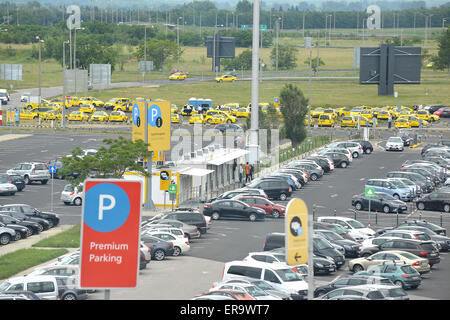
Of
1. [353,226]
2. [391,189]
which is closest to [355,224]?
[353,226]

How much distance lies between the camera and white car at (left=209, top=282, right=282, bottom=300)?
21.3 metres

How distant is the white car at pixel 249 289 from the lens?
70.0 feet

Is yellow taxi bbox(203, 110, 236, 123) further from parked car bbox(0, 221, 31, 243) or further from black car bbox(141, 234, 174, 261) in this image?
black car bbox(141, 234, 174, 261)

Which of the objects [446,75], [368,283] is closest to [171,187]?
[368,283]

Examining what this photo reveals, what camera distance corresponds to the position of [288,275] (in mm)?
25266

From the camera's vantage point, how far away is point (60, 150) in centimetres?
6681

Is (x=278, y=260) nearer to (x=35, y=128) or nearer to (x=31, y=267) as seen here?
(x=31, y=267)

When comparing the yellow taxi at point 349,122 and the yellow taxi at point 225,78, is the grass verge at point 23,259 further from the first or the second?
the yellow taxi at point 225,78

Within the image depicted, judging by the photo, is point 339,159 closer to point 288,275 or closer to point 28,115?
point 288,275

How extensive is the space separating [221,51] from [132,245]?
108478mm

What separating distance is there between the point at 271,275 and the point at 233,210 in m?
16.6

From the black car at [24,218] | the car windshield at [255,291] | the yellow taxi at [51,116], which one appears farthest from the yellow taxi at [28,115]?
the car windshield at [255,291]

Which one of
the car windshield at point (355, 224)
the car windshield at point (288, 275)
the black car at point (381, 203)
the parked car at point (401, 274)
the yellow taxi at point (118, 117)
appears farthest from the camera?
the yellow taxi at point (118, 117)

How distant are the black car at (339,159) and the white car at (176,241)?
94.6 ft
